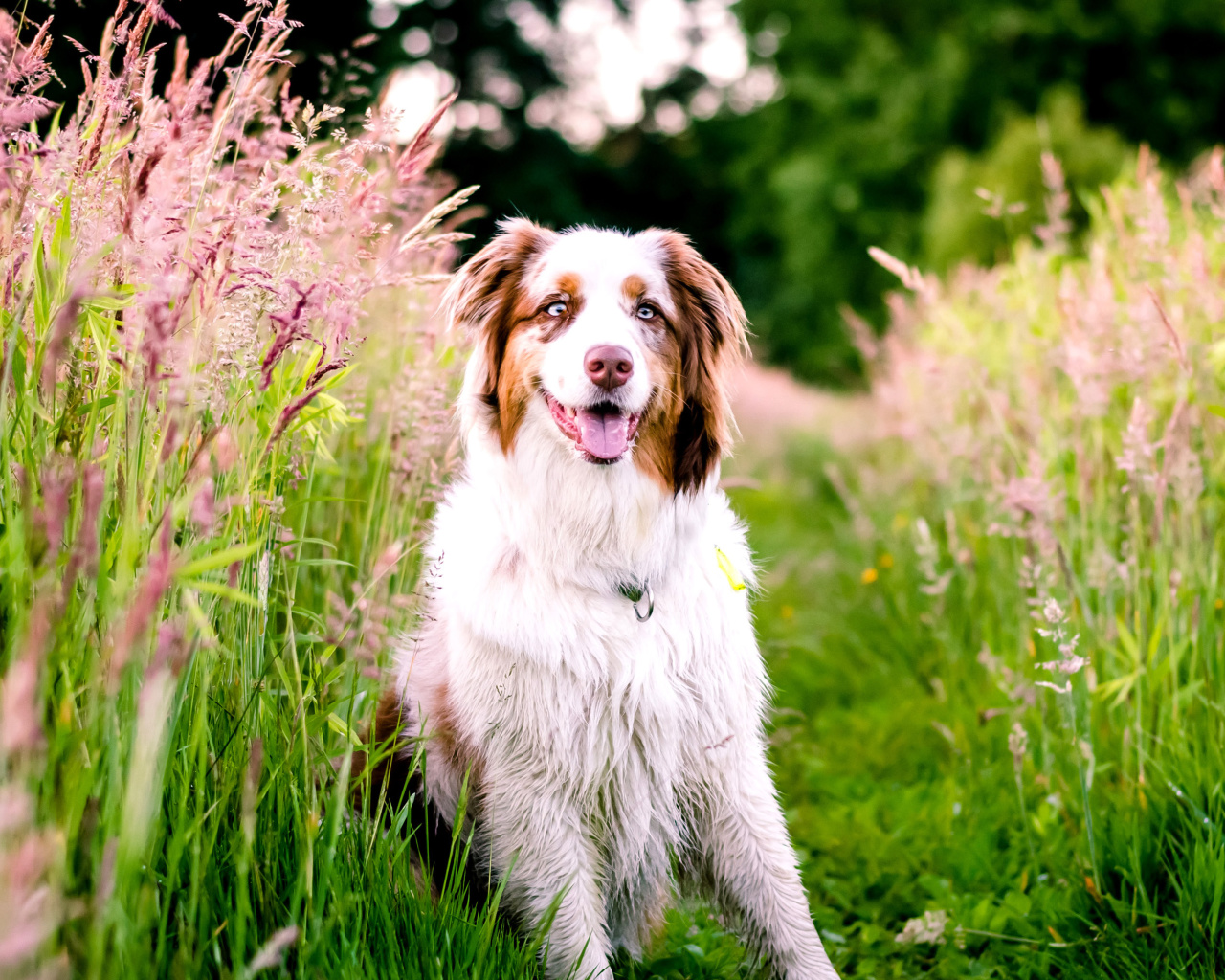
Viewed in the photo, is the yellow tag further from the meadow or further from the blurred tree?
the blurred tree

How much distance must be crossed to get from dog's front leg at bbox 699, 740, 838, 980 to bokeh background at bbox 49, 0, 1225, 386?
13.6 metres

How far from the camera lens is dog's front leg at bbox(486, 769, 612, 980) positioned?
2475 mm

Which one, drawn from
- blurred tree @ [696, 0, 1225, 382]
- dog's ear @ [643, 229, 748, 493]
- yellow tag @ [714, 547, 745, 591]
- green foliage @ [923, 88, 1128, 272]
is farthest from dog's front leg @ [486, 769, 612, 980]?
blurred tree @ [696, 0, 1225, 382]

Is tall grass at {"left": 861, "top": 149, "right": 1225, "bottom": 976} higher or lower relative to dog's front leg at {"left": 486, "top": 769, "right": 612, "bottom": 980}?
higher

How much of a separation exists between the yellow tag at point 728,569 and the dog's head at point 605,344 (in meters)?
0.21

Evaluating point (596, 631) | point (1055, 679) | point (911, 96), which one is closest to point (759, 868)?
point (596, 631)

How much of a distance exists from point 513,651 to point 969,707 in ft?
7.94

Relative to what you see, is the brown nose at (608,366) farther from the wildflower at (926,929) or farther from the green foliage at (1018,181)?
the green foliage at (1018,181)

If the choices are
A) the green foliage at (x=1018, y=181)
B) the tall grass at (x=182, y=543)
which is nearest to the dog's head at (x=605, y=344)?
the tall grass at (x=182, y=543)

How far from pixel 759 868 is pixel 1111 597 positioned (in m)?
1.55

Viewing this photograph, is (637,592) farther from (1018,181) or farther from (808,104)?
(808,104)

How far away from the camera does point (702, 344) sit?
2998 millimetres

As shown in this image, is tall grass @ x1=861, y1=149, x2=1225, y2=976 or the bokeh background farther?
the bokeh background

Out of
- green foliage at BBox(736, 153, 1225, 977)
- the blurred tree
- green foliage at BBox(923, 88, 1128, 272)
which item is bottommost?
green foliage at BBox(736, 153, 1225, 977)
